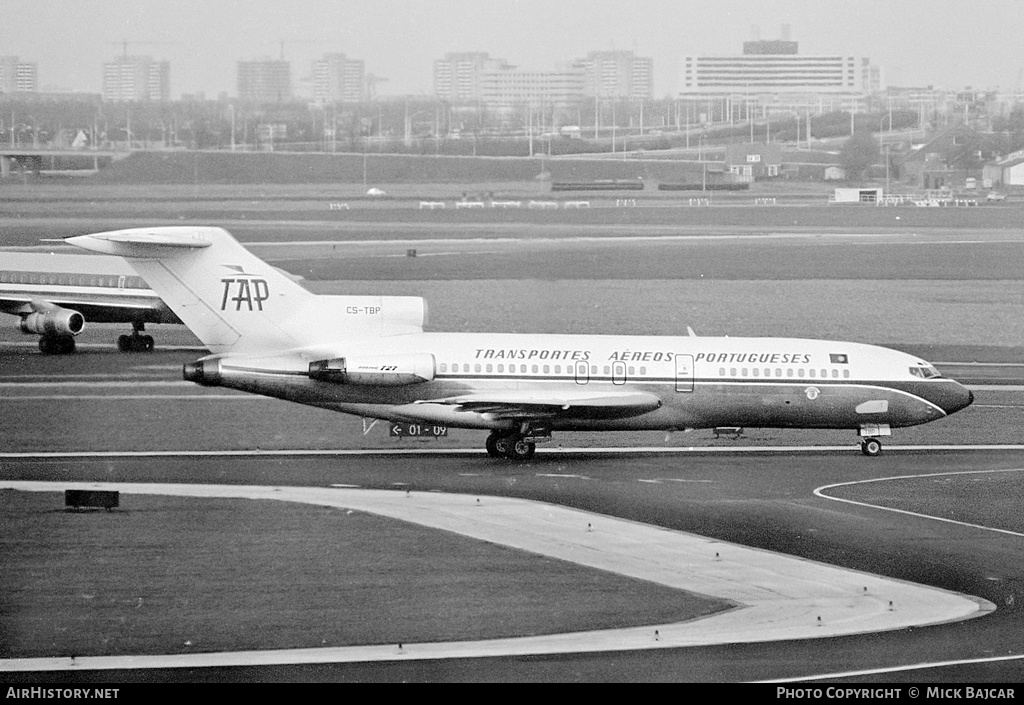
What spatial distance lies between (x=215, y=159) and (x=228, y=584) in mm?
34450

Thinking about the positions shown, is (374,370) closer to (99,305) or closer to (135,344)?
(135,344)

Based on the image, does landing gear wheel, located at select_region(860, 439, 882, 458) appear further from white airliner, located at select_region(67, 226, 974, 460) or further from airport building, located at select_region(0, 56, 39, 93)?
airport building, located at select_region(0, 56, 39, 93)

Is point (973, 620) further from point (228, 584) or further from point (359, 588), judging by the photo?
point (228, 584)

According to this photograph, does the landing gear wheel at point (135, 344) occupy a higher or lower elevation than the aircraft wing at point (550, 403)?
lower

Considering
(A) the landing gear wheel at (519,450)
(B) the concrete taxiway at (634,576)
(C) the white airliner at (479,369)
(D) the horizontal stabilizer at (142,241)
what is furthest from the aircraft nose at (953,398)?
(D) the horizontal stabilizer at (142,241)

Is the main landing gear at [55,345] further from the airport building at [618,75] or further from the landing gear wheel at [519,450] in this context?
the airport building at [618,75]

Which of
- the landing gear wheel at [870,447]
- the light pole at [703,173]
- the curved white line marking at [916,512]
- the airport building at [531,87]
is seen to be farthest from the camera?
the light pole at [703,173]

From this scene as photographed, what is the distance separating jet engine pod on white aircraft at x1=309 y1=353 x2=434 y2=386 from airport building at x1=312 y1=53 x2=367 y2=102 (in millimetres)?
18750

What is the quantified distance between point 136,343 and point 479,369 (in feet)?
77.1

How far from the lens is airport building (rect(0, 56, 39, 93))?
38.2 meters

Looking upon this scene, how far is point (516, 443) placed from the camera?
3525 centimetres

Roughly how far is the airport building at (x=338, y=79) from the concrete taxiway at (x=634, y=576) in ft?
77.5

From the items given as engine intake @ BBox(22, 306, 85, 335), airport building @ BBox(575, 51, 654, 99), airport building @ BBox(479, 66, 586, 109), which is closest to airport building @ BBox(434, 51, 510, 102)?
airport building @ BBox(479, 66, 586, 109)

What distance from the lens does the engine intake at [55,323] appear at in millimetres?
51781
